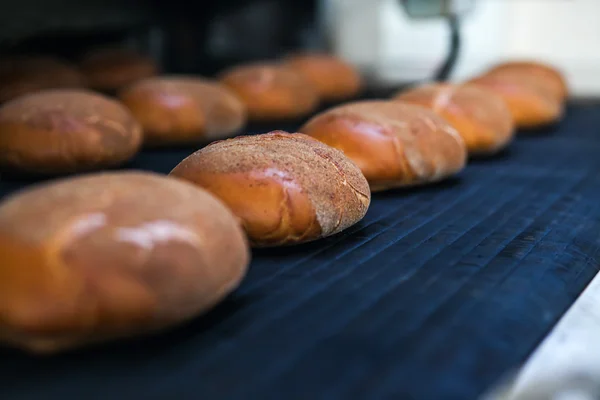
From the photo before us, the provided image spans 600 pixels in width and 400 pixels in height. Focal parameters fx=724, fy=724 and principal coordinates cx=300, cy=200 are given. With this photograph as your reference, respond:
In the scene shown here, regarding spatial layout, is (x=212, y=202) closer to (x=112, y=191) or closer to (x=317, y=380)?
(x=112, y=191)

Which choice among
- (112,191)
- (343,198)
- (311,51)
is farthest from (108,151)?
(311,51)

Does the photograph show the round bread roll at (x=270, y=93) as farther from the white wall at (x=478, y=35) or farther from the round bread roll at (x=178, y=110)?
the white wall at (x=478, y=35)

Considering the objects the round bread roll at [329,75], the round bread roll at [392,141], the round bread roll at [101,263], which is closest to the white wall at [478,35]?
the round bread roll at [329,75]

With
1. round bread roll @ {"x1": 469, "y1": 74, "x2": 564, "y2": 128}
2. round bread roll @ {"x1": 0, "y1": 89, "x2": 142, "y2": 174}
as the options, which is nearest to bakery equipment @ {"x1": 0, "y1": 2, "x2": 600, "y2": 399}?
round bread roll @ {"x1": 0, "y1": 89, "x2": 142, "y2": 174}

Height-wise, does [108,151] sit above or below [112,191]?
below

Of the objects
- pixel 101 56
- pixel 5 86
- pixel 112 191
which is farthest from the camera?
pixel 101 56

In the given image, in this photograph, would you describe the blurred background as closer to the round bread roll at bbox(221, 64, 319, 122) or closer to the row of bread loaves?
the round bread roll at bbox(221, 64, 319, 122)
